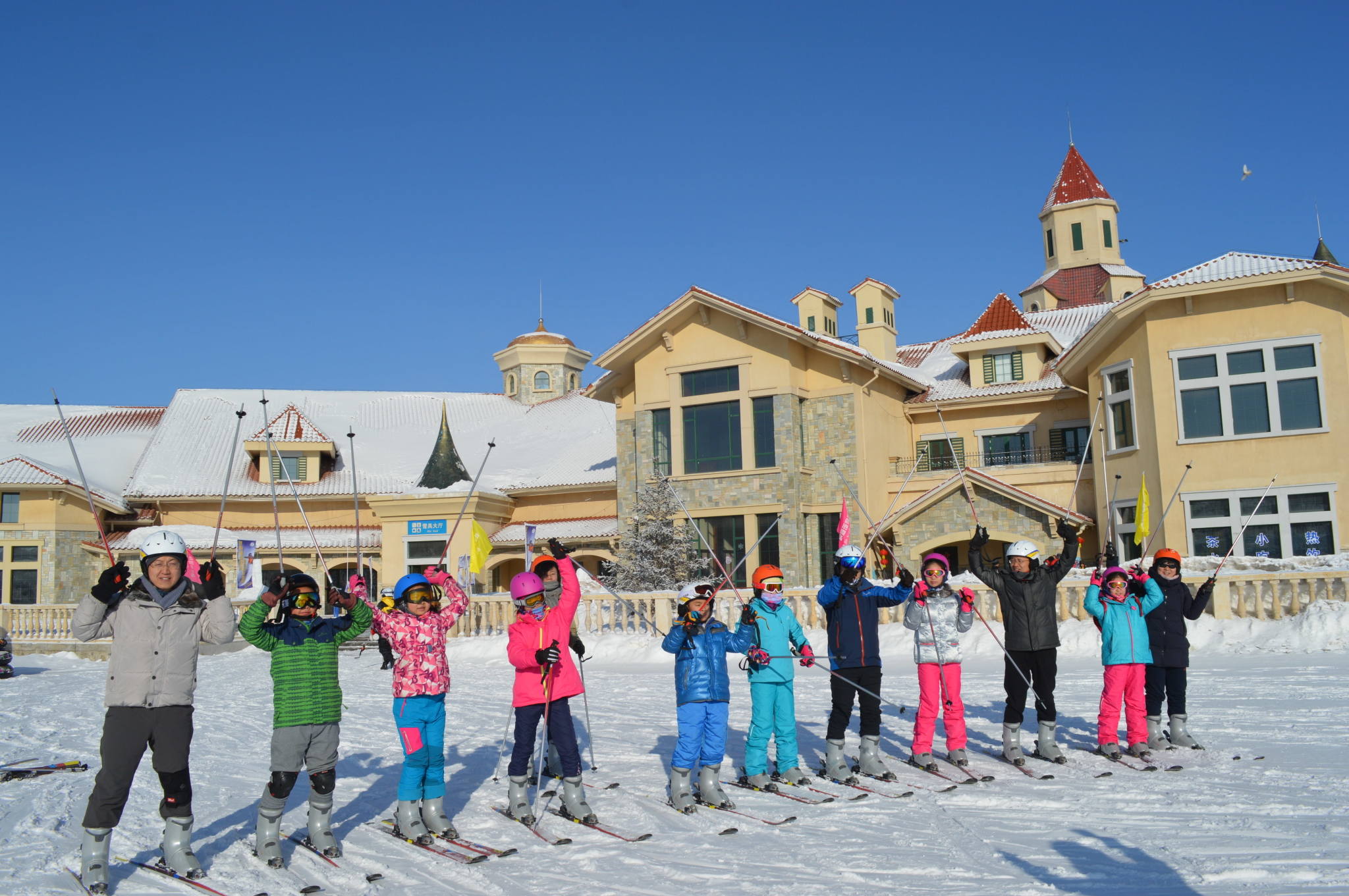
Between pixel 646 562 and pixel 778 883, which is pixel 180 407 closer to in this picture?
pixel 646 562

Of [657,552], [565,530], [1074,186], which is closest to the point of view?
[657,552]

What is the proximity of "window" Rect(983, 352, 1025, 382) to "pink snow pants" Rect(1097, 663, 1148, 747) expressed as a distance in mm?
19034

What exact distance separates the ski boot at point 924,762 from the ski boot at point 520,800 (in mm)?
3041

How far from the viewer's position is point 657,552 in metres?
23.0

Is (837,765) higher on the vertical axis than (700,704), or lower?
lower

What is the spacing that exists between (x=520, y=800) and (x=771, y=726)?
187cm

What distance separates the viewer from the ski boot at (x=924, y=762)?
25.9 feet

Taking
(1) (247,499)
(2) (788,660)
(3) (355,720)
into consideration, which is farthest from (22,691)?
(1) (247,499)

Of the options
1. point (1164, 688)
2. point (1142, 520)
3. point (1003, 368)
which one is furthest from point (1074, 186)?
point (1164, 688)

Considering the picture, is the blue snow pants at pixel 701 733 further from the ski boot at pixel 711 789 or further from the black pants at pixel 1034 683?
the black pants at pixel 1034 683

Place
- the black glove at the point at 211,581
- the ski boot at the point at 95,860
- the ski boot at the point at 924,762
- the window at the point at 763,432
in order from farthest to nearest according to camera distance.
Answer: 1. the window at the point at 763,432
2. the ski boot at the point at 924,762
3. the black glove at the point at 211,581
4. the ski boot at the point at 95,860

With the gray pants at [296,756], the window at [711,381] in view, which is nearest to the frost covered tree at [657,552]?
the window at [711,381]

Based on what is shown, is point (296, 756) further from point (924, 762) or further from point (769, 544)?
point (769, 544)

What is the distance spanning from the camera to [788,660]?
7.41 m
